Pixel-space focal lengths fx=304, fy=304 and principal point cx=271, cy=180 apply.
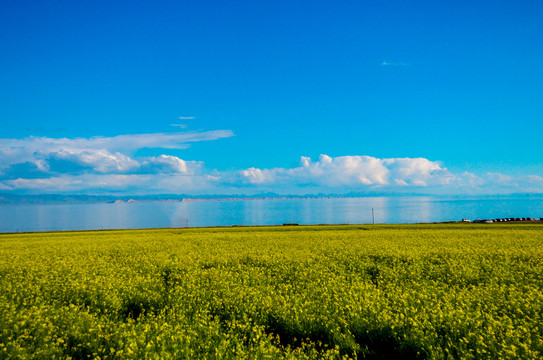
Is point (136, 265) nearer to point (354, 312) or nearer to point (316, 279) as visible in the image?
point (316, 279)

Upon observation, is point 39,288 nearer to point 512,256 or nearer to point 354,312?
point 354,312

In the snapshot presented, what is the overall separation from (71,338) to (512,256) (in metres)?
21.4

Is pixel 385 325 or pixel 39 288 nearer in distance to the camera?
pixel 385 325

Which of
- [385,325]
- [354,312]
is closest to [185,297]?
[354,312]

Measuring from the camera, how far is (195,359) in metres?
6.29

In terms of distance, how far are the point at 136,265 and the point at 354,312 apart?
1281cm

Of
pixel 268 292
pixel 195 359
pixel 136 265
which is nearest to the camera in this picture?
pixel 195 359

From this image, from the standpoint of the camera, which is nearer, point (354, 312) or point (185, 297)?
point (354, 312)

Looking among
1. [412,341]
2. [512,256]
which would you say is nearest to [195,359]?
[412,341]

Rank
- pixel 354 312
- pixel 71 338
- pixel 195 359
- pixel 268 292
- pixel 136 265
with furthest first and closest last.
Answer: pixel 136 265, pixel 268 292, pixel 354 312, pixel 71 338, pixel 195 359

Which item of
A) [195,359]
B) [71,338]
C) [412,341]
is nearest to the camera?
[195,359]

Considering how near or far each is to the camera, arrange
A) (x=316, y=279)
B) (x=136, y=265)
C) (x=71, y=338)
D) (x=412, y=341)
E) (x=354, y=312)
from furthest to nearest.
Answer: (x=136, y=265) → (x=316, y=279) → (x=354, y=312) → (x=71, y=338) → (x=412, y=341)

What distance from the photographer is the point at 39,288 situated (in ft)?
38.6

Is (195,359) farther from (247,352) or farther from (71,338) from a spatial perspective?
(71,338)
